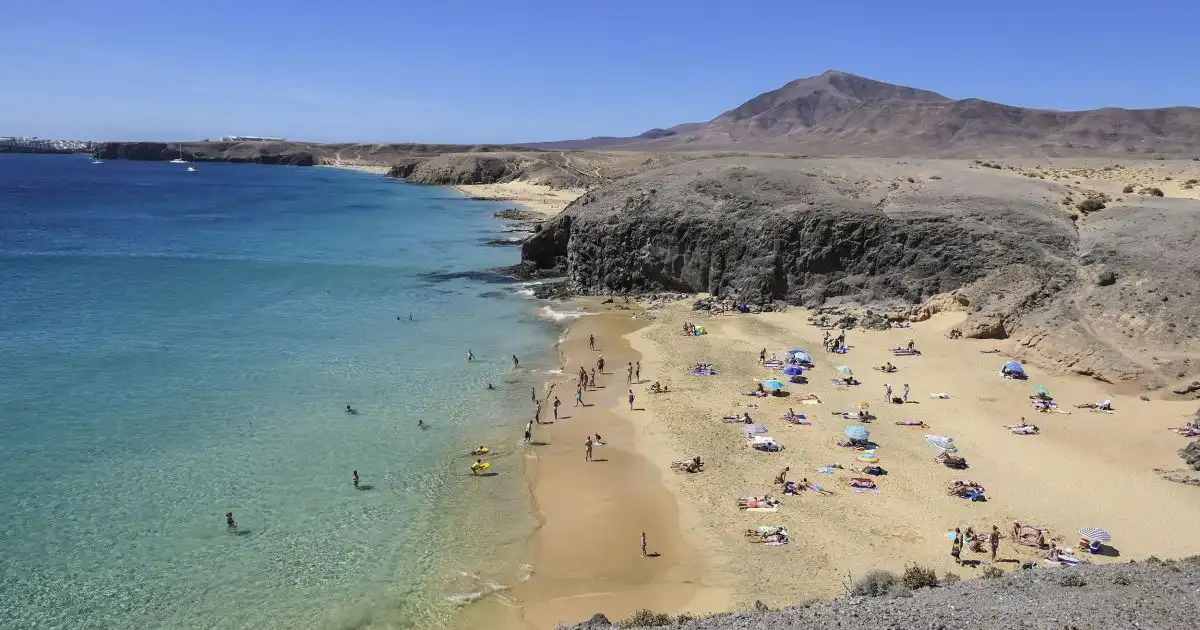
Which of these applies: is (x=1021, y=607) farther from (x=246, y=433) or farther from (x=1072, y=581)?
(x=246, y=433)

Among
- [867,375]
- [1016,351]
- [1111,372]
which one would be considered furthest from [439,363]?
[1111,372]

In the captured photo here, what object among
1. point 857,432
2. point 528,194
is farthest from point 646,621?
point 528,194

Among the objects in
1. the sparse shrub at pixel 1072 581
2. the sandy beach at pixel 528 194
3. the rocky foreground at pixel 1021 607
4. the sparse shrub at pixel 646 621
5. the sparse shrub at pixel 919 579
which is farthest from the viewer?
the sandy beach at pixel 528 194

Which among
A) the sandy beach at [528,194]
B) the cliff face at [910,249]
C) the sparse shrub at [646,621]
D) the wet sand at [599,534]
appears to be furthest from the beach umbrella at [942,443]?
A: the sandy beach at [528,194]

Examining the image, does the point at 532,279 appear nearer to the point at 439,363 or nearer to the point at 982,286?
the point at 439,363

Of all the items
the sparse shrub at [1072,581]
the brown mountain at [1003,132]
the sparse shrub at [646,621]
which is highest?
the brown mountain at [1003,132]

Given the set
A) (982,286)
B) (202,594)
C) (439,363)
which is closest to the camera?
(202,594)

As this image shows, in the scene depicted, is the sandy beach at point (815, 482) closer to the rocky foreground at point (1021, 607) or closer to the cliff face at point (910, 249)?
the rocky foreground at point (1021, 607)
